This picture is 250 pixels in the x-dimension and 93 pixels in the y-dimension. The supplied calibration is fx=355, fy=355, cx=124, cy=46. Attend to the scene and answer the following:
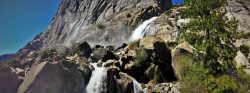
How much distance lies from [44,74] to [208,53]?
21016 millimetres

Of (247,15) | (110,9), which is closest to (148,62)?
(247,15)

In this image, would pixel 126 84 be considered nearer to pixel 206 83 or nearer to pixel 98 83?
pixel 98 83

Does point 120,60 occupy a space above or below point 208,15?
below

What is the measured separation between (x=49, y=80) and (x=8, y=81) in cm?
572

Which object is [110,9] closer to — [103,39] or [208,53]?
[103,39]

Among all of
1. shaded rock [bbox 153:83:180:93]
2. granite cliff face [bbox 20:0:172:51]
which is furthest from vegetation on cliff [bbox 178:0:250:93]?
granite cliff face [bbox 20:0:172:51]

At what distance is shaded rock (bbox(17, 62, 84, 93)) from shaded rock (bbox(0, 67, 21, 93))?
2419mm

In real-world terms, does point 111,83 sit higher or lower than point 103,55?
lower

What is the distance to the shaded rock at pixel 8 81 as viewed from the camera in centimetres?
4612

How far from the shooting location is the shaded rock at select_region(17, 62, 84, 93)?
44156 mm

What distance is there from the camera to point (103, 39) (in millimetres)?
112375

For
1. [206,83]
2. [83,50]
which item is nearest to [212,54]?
[206,83]

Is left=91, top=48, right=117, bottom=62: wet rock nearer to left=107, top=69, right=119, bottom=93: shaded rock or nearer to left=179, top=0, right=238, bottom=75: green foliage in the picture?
left=107, top=69, right=119, bottom=93: shaded rock

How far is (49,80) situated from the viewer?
45938 millimetres
